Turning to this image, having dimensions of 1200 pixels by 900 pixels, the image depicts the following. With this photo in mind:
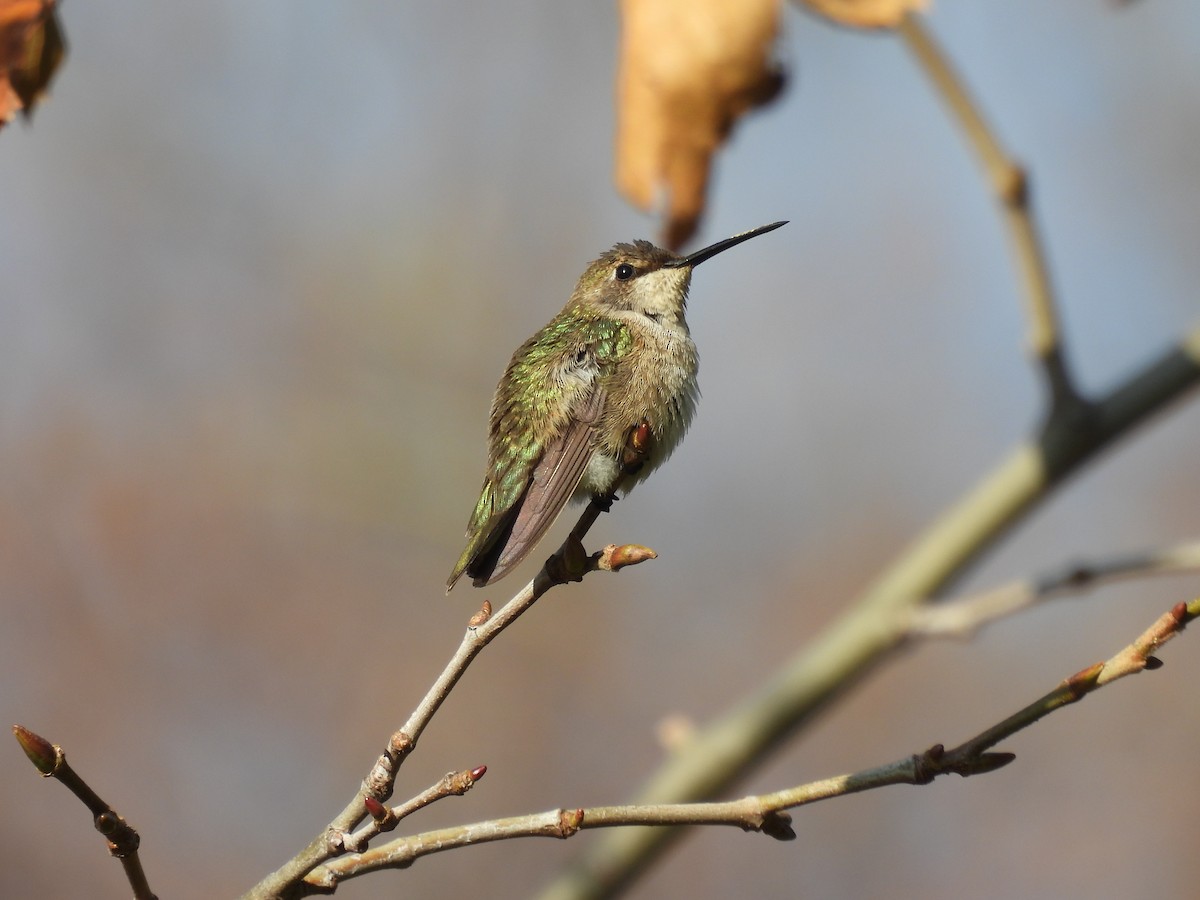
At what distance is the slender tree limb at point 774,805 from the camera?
6.98ft

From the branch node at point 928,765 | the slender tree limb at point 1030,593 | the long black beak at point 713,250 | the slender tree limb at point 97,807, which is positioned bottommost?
the branch node at point 928,765

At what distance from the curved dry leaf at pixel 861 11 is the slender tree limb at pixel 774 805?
44.1 inches

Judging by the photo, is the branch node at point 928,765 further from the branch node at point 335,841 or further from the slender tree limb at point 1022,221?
the slender tree limb at point 1022,221

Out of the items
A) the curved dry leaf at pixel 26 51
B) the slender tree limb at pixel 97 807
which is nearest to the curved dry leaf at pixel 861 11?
the curved dry leaf at pixel 26 51

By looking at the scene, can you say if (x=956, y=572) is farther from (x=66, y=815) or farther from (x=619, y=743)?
(x=66, y=815)

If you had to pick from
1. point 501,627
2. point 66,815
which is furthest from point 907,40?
point 66,815

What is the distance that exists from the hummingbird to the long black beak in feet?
0.04

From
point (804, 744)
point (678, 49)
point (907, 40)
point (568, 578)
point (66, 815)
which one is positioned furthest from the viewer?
point (804, 744)

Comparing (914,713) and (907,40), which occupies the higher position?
(914,713)

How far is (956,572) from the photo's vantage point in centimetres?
432

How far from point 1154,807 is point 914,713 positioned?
77.2 inches

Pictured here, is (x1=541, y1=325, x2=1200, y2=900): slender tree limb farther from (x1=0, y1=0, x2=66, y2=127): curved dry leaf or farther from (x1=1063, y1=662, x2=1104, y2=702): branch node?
(x1=0, y1=0, x2=66, y2=127): curved dry leaf

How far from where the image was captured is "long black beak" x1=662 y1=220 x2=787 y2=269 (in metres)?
4.12

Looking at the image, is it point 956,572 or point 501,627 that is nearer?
point 501,627
